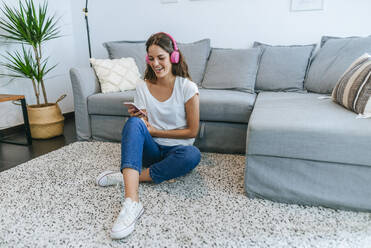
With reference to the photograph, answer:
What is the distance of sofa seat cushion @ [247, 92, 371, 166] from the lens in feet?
4.07

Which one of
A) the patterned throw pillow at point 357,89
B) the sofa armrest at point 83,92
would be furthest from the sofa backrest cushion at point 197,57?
the patterned throw pillow at point 357,89

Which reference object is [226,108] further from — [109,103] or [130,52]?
[130,52]

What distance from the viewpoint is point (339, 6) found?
2.38 meters

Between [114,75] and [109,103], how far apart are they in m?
0.30

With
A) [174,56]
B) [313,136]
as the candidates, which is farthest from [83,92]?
[313,136]

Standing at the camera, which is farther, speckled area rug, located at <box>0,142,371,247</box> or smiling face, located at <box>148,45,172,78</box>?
smiling face, located at <box>148,45,172,78</box>

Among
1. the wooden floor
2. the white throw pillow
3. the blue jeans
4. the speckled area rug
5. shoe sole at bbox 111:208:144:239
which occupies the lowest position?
the wooden floor

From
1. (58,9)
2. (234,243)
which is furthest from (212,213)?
(58,9)

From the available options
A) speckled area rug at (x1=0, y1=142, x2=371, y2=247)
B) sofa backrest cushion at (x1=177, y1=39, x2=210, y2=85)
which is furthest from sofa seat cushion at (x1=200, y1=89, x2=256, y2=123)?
sofa backrest cushion at (x1=177, y1=39, x2=210, y2=85)

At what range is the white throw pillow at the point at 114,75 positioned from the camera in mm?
2416

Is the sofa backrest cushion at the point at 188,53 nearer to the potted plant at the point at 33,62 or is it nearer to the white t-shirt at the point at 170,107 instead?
the potted plant at the point at 33,62

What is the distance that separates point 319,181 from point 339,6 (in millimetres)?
1808

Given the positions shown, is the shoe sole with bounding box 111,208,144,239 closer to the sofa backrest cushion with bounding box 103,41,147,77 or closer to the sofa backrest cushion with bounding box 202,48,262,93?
the sofa backrest cushion with bounding box 202,48,262,93

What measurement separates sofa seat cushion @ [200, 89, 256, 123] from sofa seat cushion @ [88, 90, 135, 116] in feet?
2.02
